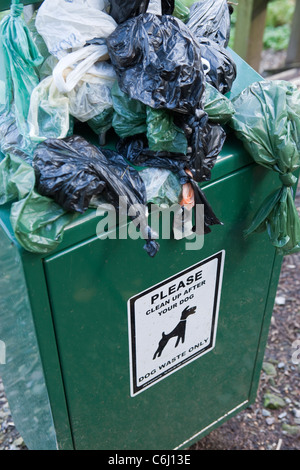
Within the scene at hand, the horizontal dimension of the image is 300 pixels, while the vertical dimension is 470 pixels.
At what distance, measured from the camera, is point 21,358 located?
5.27 ft

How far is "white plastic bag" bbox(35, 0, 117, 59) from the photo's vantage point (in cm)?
131

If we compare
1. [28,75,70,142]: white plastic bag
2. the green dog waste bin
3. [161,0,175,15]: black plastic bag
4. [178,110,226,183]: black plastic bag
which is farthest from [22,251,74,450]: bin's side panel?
[161,0,175,15]: black plastic bag

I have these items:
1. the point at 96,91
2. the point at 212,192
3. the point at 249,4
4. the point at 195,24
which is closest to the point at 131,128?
the point at 96,91

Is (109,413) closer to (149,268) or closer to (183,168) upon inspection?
(149,268)

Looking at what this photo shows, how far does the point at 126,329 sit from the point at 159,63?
2.41 ft

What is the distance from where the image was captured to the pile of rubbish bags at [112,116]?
121cm

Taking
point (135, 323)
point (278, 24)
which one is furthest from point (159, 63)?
point (278, 24)

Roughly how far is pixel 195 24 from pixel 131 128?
1.65ft

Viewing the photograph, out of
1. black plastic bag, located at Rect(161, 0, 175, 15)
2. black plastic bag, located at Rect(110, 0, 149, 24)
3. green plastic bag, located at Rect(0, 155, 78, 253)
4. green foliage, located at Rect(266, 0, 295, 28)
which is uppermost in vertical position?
black plastic bag, located at Rect(110, 0, 149, 24)

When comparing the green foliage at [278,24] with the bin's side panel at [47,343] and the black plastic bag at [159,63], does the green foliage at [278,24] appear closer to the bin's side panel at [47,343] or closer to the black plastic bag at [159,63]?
the black plastic bag at [159,63]

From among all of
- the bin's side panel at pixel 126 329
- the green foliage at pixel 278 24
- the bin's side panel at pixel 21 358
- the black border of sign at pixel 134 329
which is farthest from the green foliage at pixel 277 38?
the bin's side panel at pixel 21 358

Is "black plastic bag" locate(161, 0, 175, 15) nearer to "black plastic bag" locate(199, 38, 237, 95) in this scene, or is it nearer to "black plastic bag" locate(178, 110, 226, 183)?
"black plastic bag" locate(199, 38, 237, 95)

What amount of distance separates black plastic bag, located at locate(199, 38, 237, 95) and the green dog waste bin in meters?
0.12

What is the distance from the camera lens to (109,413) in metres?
1.71
